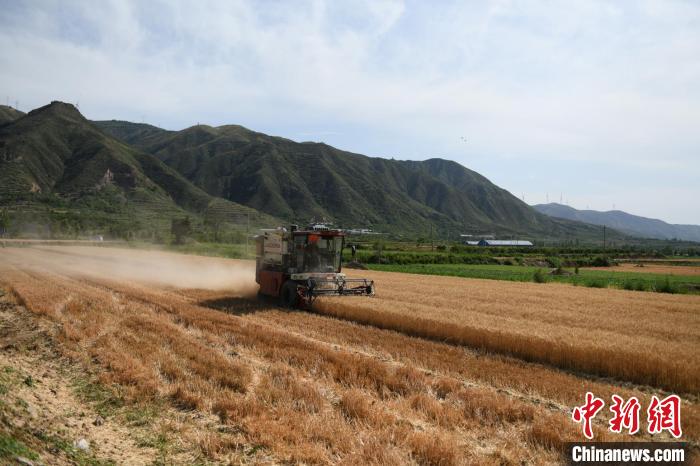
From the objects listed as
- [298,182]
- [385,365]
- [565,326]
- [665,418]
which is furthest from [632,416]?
[298,182]

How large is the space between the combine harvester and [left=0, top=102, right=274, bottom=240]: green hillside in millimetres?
55055

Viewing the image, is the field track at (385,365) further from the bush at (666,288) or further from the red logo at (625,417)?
the bush at (666,288)

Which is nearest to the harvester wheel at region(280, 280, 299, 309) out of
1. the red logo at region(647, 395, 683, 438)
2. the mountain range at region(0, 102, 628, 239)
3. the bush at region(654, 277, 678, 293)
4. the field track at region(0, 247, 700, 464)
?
the field track at region(0, 247, 700, 464)

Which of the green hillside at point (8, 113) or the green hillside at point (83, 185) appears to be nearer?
the green hillside at point (83, 185)

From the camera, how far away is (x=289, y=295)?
18.8 metres

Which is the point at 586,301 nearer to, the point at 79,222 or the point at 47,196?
the point at 79,222

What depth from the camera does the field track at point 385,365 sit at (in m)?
6.62

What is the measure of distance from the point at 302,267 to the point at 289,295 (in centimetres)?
154

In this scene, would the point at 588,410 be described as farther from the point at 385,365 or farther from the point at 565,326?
the point at 565,326

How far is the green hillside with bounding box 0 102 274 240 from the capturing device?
79.0 m

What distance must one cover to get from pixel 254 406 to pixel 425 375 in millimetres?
3476

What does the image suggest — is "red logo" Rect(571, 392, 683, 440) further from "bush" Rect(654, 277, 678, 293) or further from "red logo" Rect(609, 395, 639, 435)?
"bush" Rect(654, 277, 678, 293)

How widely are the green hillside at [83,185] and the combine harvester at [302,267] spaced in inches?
2168

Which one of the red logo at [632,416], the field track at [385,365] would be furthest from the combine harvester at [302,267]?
the red logo at [632,416]
